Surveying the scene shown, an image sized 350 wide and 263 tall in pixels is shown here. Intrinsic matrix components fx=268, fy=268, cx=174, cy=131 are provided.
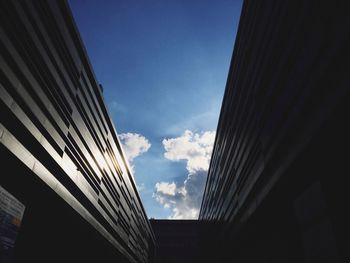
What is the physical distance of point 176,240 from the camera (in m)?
35.1

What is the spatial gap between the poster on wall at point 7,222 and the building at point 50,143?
0.05 feet

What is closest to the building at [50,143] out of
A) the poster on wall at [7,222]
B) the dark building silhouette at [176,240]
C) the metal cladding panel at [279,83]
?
the poster on wall at [7,222]

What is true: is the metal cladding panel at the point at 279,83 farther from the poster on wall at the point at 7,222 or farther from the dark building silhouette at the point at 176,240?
the dark building silhouette at the point at 176,240

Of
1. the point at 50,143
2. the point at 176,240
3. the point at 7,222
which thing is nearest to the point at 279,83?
the point at 50,143

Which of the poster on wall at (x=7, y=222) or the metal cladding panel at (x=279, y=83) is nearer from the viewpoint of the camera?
the metal cladding panel at (x=279, y=83)

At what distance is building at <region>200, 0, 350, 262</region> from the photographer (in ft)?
13.2

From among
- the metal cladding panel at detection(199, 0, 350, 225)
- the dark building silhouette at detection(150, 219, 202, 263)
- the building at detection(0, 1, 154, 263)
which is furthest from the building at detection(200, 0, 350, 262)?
the dark building silhouette at detection(150, 219, 202, 263)

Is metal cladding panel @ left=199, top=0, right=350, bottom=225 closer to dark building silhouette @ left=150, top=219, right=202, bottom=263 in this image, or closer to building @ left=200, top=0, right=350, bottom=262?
building @ left=200, top=0, right=350, bottom=262

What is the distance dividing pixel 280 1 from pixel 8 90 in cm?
548

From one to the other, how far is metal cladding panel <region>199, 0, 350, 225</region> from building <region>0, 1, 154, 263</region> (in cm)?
468

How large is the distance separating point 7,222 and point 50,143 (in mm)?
1619

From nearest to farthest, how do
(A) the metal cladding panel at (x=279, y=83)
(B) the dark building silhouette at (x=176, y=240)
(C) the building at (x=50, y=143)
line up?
1. (A) the metal cladding panel at (x=279, y=83)
2. (C) the building at (x=50, y=143)
3. (B) the dark building silhouette at (x=176, y=240)

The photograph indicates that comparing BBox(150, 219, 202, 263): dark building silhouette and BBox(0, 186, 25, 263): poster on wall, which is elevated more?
BBox(150, 219, 202, 263): dark building silhouette

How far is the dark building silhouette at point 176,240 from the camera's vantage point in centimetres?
3388
